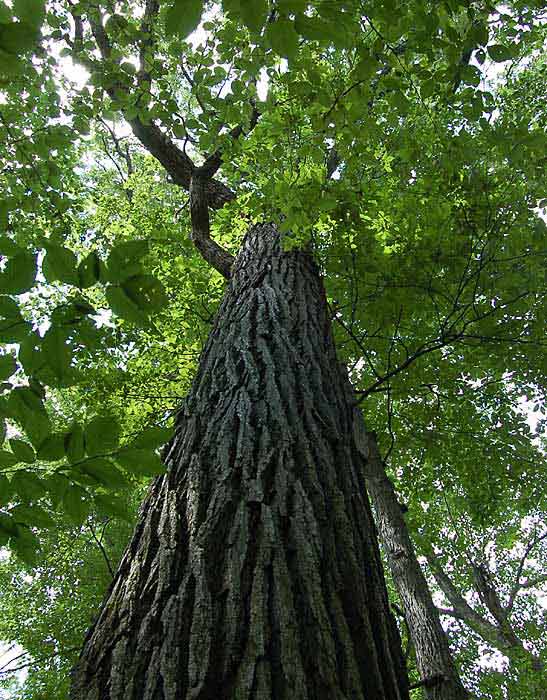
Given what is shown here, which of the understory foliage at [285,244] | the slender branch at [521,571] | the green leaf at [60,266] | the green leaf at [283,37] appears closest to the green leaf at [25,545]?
the understory foliage at [285,244]

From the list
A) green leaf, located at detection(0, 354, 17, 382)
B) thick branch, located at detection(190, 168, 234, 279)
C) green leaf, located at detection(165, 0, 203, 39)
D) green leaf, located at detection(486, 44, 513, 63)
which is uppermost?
thick branch, located at detection(190, 168, 234, 279)

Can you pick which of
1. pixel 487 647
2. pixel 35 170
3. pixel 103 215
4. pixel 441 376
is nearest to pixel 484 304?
pixel 441 376

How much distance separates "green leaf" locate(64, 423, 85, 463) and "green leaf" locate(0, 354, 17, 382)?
0.76 ft

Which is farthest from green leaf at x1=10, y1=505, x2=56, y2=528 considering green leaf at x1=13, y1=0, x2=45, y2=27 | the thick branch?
the thick branch

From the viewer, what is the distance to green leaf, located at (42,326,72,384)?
1.08 meters

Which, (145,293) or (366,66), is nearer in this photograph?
(145,293)

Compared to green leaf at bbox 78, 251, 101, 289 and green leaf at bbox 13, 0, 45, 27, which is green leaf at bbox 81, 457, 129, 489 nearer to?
green leaf at bbox 78, 251, 101, 289

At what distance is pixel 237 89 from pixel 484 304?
3.35 m

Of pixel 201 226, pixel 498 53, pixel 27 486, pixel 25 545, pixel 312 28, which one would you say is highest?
pixel 201 226

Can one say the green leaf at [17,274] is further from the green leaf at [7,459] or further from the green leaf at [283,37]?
the green leaf at [283,37]

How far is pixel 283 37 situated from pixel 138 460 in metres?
1.09

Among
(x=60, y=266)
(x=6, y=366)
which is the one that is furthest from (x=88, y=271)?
A: (x=6, y=366)

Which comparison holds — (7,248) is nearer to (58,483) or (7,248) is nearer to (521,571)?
(58,483)

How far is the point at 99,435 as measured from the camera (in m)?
1.05
